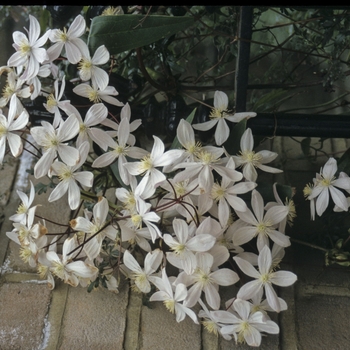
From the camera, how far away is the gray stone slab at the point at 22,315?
47.2 inches

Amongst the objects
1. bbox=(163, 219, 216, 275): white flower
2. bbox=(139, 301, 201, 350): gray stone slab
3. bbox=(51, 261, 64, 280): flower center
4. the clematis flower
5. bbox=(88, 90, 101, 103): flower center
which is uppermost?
bbox=(88, 90, 101, 103): flower center

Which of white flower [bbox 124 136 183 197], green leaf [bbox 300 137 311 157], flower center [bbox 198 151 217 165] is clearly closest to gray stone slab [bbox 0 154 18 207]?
white flower [bbox 124 136 183 197]

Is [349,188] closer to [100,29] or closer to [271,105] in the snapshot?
[271,105]

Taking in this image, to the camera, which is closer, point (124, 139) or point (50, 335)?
point (124, 139)

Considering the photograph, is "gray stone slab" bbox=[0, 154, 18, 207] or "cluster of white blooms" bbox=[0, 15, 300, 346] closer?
"cluster of white blooms" bbox=[0, 15, 300, 346]

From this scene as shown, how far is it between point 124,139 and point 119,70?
1.60 feet

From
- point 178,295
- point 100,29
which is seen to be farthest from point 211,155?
point 100,29

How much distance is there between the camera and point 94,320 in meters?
1.24

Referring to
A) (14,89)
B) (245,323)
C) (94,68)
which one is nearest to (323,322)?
(245,323)

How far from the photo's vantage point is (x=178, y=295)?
1020 millimetres

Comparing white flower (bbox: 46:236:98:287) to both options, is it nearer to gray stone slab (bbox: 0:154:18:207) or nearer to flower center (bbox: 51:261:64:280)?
flower center (bbox: 51:261:64:280)

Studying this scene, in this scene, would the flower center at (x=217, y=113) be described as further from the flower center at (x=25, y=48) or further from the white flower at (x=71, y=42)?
the flower center at (x=25, y=48)

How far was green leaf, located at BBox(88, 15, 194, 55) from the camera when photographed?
112cm

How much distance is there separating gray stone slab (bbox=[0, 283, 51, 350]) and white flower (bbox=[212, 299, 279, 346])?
48cm
